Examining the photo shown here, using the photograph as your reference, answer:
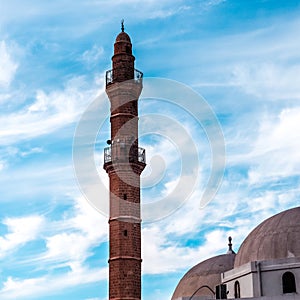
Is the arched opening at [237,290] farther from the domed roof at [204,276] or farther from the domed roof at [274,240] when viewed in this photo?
the domed roof at [204,276]

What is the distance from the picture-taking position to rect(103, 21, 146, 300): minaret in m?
30.8

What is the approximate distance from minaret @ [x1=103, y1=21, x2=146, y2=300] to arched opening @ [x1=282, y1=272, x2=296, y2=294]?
8107 millimetres

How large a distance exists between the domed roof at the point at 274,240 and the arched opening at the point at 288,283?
722 millimetres

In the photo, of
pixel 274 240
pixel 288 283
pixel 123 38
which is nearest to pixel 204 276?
pixel 274 240

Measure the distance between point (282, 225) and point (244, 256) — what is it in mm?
1998

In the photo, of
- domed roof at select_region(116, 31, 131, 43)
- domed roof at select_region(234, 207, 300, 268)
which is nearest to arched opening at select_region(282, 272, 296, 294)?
domed roof at select_region(234, 207, 300, 268)

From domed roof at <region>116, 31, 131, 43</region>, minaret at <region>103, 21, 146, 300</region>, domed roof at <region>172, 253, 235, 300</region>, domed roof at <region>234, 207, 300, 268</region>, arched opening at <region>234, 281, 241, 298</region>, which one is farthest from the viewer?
domed roof at <region>116, 31, 131, 43</region>

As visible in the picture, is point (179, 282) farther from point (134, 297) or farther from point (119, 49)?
point (119, 49)

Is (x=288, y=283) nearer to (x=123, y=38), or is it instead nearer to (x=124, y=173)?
(x=124, y=173)

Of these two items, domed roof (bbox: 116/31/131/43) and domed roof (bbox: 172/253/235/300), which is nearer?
domed roof (bbox: 172/253/235/300)

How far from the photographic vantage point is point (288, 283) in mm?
25047

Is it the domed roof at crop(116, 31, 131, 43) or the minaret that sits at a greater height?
the domed roof at crop(116, 31, 131, 43)

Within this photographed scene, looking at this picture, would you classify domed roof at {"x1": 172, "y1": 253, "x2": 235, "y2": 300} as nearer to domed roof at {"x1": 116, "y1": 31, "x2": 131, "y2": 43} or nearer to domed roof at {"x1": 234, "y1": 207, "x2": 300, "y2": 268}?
domed roof at {"x1": 234, "y1": 207, "x2": 300, "y2": 268}

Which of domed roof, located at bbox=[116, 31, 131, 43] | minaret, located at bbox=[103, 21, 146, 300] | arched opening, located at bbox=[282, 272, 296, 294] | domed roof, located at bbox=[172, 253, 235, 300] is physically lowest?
arched opening, located at bbox=[282, 272, 296, 294]
